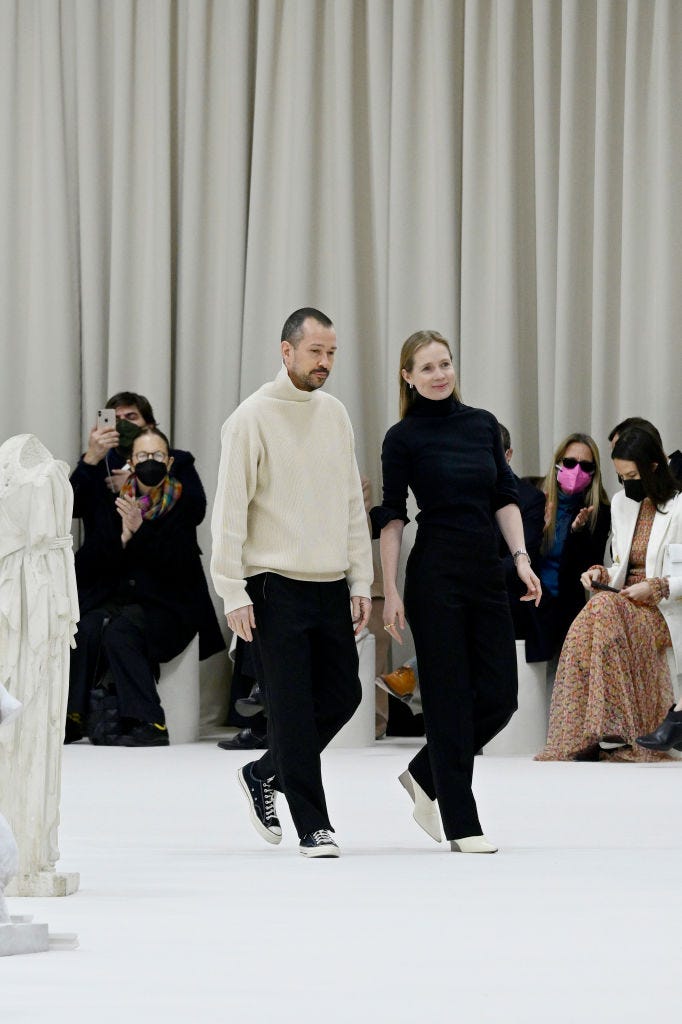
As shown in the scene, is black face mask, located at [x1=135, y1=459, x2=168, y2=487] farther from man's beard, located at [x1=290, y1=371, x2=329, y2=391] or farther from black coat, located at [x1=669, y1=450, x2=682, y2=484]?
man's beard, located at [x1=290, y1=371, x2=329, y2=391]

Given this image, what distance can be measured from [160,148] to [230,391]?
4.17 feet

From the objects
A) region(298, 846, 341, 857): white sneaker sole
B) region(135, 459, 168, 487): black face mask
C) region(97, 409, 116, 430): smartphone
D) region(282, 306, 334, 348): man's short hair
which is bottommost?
region(298, 846, 341, 857): white sneaker sole

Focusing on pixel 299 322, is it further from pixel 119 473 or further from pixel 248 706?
pixel 119 473

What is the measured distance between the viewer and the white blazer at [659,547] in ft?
21.9

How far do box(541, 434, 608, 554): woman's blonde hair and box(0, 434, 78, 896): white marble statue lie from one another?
416 cm

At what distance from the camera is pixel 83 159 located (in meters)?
8.70

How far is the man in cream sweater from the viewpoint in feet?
13.3

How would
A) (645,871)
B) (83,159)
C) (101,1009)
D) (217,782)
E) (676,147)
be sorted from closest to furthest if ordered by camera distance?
(101,1009) < (645,871) < (217,782) < (676,147) < (83,159)

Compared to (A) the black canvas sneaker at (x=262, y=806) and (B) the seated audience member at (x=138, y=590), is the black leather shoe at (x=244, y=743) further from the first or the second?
(A) the black canvas sneaker at (x=262, y=806)

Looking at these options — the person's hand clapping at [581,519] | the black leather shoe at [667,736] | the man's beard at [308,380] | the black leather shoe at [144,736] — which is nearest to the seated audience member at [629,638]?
the black leather shoe at [667,736]

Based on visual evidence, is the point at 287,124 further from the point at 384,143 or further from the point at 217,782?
the point at 217,782

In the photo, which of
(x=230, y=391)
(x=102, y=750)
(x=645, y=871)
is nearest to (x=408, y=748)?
(x=102, y=750)

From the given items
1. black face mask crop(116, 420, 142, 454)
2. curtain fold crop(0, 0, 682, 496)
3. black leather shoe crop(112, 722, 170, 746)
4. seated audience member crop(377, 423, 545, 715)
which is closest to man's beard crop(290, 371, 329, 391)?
seated audience member crop(377, 423, 545, 715)

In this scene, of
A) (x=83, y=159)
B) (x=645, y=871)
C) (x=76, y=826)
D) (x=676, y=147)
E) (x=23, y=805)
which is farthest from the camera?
(x=83, y=159)
